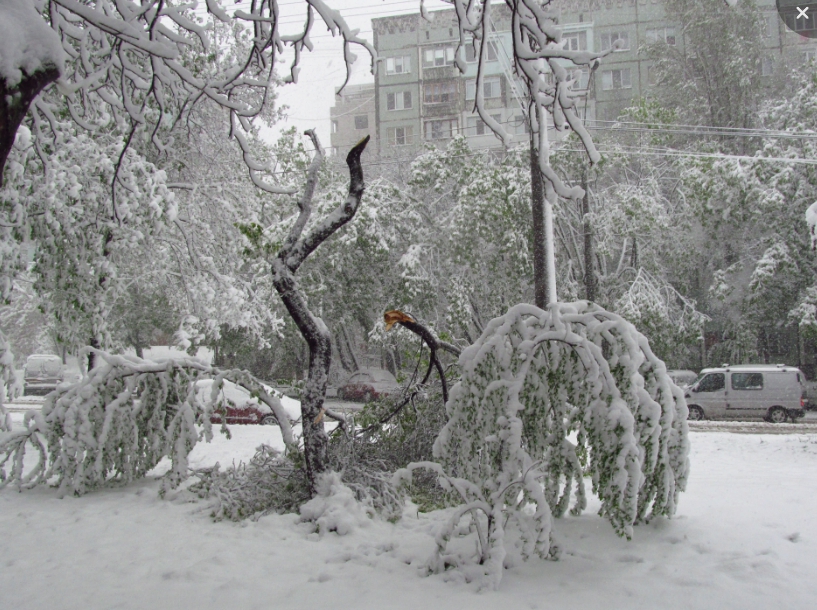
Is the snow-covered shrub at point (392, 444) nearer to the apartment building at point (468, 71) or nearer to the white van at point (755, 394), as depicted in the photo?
the white van at point (755, 394)

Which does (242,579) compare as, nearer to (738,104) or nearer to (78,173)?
(78,173)

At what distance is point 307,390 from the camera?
235 inches

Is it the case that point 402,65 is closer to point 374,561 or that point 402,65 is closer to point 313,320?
point 313,320

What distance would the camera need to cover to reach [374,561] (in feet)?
15.2

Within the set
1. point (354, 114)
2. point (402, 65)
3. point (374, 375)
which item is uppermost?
point (402, 65)

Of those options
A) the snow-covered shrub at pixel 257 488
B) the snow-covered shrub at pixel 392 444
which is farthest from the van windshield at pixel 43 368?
the snow-covered shrub at pixel 392 444

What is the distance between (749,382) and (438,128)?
22.5 metres

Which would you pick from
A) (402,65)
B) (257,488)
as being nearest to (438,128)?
(402,65)

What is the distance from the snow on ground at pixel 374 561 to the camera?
3.83 metres

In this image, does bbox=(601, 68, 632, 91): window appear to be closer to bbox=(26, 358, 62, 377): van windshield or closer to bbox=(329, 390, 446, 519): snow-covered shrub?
bbox=(26, 358, 62, 377): van windshield

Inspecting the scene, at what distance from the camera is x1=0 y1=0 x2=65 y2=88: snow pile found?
2.34 m

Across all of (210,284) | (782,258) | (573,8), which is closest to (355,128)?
(573,8)

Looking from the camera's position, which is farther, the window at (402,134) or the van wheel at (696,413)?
the window at (402,134)

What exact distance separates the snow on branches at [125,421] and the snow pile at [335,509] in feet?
2.48
